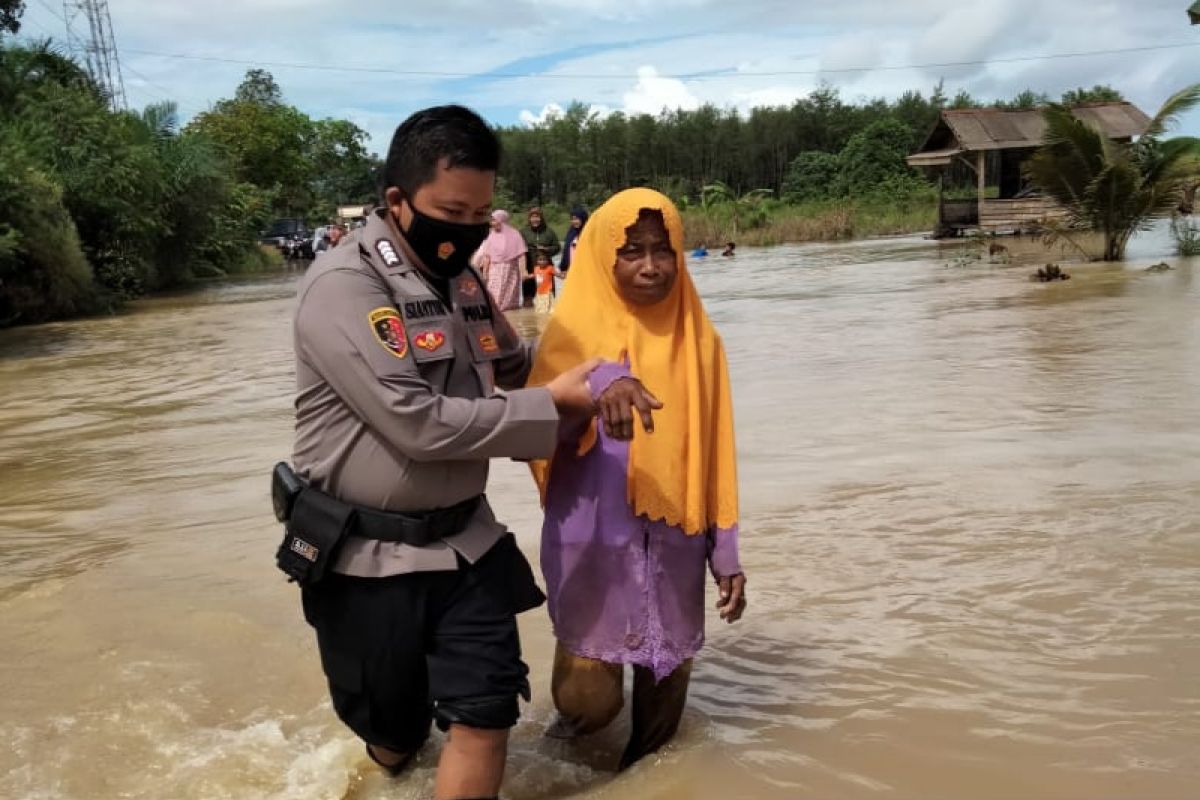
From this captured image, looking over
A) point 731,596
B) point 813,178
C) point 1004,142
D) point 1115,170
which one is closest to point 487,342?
point 731,596

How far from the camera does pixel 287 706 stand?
343 cm

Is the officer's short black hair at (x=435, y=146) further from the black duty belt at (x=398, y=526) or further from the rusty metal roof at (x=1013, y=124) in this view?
the rusty metal roof at (x=1013, y=124)

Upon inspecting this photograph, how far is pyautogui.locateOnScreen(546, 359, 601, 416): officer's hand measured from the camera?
87.3 inches

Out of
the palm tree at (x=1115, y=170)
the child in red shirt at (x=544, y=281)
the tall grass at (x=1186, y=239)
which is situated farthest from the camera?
the tall grass at (x=1186, y=239)

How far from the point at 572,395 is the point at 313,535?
1.89 feet

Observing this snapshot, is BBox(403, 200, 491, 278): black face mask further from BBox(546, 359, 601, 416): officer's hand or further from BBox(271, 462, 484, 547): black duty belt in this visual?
BBox(271, 462, 484, 547): black duty belt

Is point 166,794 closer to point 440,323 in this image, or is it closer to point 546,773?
point 546,773

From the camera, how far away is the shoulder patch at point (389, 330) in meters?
2.09

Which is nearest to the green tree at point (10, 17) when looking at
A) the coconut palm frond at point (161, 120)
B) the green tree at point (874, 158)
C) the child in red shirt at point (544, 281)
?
the coconut palm frond at point (161, 120)

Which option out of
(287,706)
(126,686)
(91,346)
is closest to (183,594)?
(126,686)

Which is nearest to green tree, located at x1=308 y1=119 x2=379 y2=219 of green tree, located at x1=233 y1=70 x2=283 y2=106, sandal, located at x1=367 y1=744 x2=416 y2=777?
green tree, located at x1=233 y1=70 x2=283 y2=106

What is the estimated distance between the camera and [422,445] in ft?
6.79

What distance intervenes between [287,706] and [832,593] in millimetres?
1957

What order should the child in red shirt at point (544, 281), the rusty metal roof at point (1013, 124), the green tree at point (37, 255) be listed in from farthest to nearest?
the rusty metal roof at point (1013, 124) → the green tree at point (37, 255) → the child in red shirt at point (544, 281)
